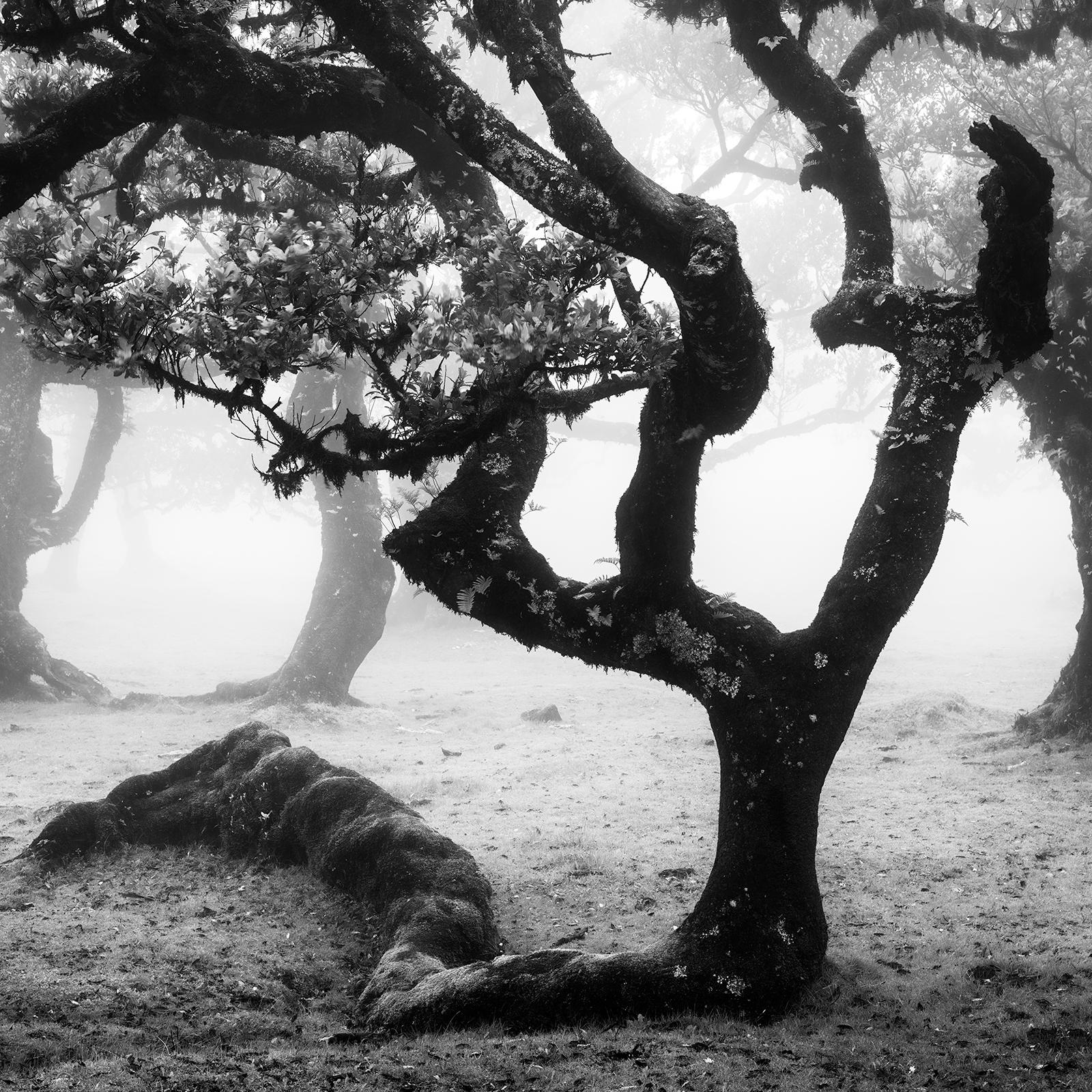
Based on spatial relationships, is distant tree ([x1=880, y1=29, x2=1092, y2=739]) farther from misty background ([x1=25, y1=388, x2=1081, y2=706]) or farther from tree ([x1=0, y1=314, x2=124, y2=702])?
tree ([x1=0, y1=314, x2=124, y2=702])

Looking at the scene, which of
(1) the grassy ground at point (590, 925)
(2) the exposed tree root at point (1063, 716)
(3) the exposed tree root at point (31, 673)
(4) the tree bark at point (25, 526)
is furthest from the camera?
(4) the tree bark at point (25, 526)

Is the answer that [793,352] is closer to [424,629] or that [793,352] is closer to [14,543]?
[424,629]

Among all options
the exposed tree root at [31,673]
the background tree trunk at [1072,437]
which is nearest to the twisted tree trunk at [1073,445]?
the background tree trunk at [1072,437]

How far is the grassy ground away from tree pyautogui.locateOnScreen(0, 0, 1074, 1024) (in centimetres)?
67

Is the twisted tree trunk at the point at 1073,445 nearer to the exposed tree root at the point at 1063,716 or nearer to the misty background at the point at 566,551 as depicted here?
the exposed tree root at the point at 1063,716

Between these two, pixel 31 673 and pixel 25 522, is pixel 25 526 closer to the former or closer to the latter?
pixel 25 522

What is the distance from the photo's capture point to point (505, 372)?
5.74 metres

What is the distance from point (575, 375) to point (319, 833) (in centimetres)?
531

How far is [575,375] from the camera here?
20.0 feet

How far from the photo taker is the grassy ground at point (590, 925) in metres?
4.97

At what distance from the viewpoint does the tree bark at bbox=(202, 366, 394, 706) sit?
19.5 metres

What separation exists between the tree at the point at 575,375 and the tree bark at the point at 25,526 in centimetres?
1578

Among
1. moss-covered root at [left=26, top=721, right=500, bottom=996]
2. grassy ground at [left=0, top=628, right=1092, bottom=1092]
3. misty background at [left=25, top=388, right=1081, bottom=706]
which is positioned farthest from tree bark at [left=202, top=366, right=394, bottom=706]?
moss-covered root at [left=26, top=721, right=500, bottom=996]

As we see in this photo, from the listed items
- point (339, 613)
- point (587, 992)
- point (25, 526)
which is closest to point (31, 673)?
point (25, 526)
